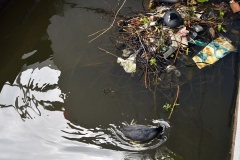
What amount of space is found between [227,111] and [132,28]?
1.56 meters

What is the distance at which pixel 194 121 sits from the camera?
3.08 metres

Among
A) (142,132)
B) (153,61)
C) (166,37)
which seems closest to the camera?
(142,132)

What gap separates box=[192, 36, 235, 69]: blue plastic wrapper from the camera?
3.46 meters

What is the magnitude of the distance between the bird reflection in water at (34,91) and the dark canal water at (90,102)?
1 cm

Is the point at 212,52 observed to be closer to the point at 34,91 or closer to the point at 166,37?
the point at 166,37

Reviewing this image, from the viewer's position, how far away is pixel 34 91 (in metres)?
3.48

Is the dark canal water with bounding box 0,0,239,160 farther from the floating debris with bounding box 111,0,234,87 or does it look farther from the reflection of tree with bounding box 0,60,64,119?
the floating debris with bounding box 111,0,234,87

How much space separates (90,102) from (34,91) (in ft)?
2.32

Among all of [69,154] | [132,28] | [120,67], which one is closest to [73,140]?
[69,154]

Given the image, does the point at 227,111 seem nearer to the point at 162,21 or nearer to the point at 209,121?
the point at 209,121

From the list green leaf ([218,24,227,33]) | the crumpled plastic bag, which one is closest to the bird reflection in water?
the crumpled plastic bag

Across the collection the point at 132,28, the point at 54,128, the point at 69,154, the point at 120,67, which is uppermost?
the point at 132,28

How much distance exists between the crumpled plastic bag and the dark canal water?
66 mm

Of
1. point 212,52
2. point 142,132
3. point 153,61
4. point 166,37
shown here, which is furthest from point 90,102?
point 212,52
